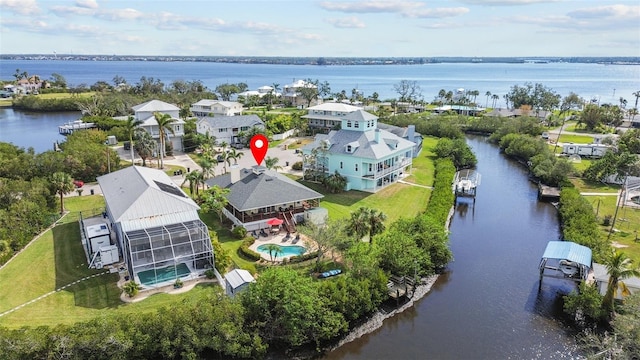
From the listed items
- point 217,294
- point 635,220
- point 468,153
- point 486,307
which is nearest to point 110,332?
point 217,294

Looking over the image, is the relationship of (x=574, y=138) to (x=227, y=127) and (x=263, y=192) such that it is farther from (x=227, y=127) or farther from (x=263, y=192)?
(x=263, y=192)

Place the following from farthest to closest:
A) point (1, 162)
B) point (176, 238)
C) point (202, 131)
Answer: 1. point (202, 131)
2. point (1, 162)
3. point (176, 238)

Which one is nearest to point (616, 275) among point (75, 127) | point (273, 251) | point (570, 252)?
point (570, 252)

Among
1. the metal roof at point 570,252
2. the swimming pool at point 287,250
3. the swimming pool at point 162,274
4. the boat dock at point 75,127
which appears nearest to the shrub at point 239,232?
the swimming pool at point 287,250

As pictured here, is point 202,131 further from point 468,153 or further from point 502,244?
point 502,244

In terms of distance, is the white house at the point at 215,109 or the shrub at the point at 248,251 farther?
the white house at the point at 215,109

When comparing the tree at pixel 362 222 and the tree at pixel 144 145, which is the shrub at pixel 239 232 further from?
the tree at pixel 144 145
